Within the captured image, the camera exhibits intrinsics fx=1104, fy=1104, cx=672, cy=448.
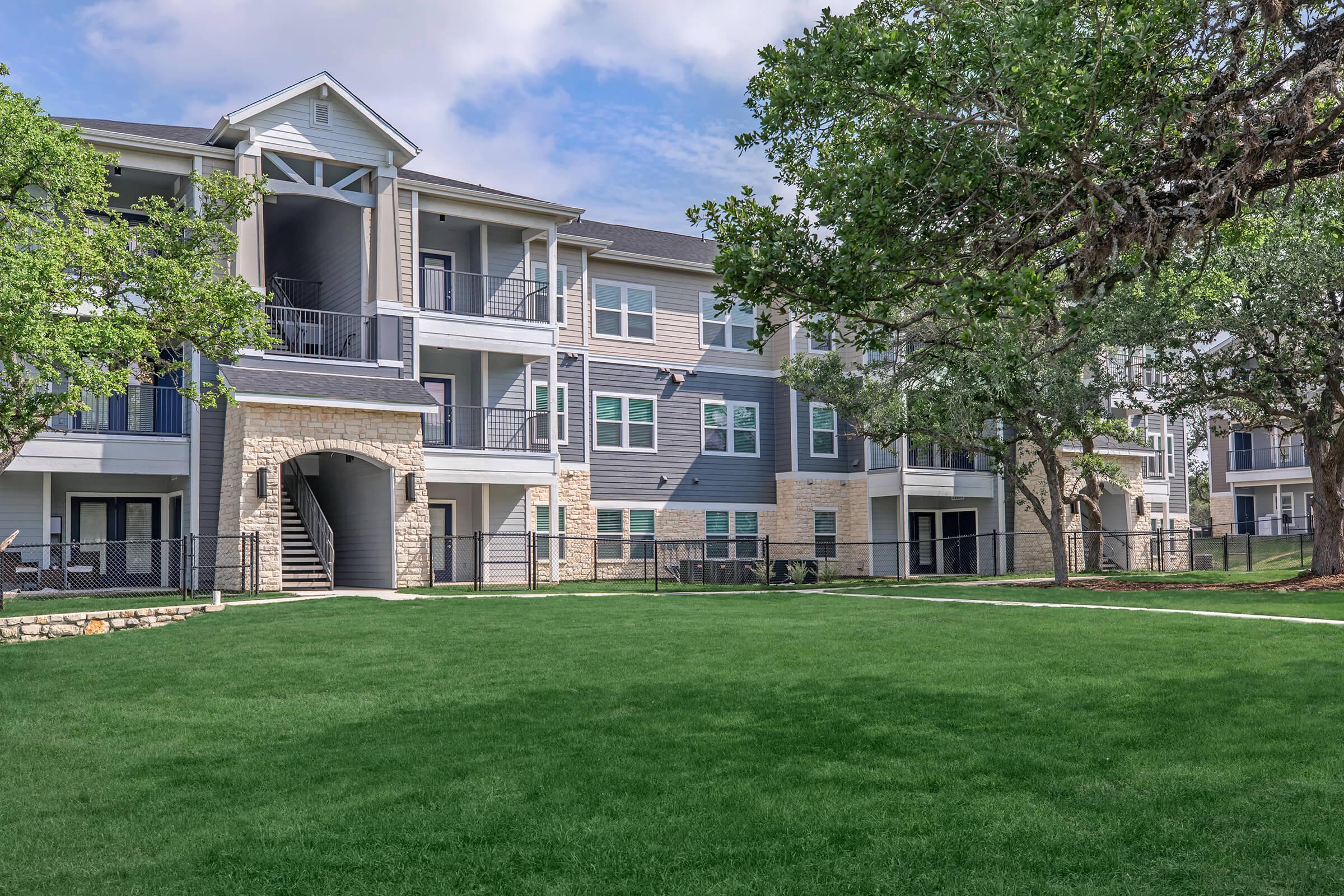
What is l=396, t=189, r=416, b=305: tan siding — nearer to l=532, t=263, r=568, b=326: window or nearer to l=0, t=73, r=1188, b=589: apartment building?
l=0, t=73, r=1188, b=589: apartment building

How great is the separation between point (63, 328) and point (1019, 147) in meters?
12.4

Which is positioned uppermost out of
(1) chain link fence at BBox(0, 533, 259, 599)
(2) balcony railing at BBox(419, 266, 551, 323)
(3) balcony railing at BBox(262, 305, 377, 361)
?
(2) balcony railing at BBox(419, 266, 551, 323)

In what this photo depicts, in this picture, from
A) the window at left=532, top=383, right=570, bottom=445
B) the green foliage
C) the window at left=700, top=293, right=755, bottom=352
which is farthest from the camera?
the window at left=700, top=293, right=755, bottom=352

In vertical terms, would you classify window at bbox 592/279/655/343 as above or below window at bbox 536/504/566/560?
above

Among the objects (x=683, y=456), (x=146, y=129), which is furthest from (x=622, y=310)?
(x=146, y=129)

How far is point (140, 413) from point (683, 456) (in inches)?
548

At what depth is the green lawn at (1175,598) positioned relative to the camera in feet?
54.3

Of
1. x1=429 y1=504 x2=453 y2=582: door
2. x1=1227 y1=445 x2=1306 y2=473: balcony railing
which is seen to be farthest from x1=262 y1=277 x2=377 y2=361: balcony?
x1=1227 y1=445 x2=1306 y2=473: balcony railing

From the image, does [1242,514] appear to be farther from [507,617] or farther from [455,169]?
[507,617]

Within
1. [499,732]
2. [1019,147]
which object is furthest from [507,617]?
[1019,147]

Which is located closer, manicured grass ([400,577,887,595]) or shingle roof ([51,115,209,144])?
manicured grass ([400,577,887,595])

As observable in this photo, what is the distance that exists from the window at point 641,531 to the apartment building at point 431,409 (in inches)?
3.9

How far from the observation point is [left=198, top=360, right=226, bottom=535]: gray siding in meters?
22.5

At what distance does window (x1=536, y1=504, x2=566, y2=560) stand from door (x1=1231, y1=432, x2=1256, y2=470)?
32631mm
